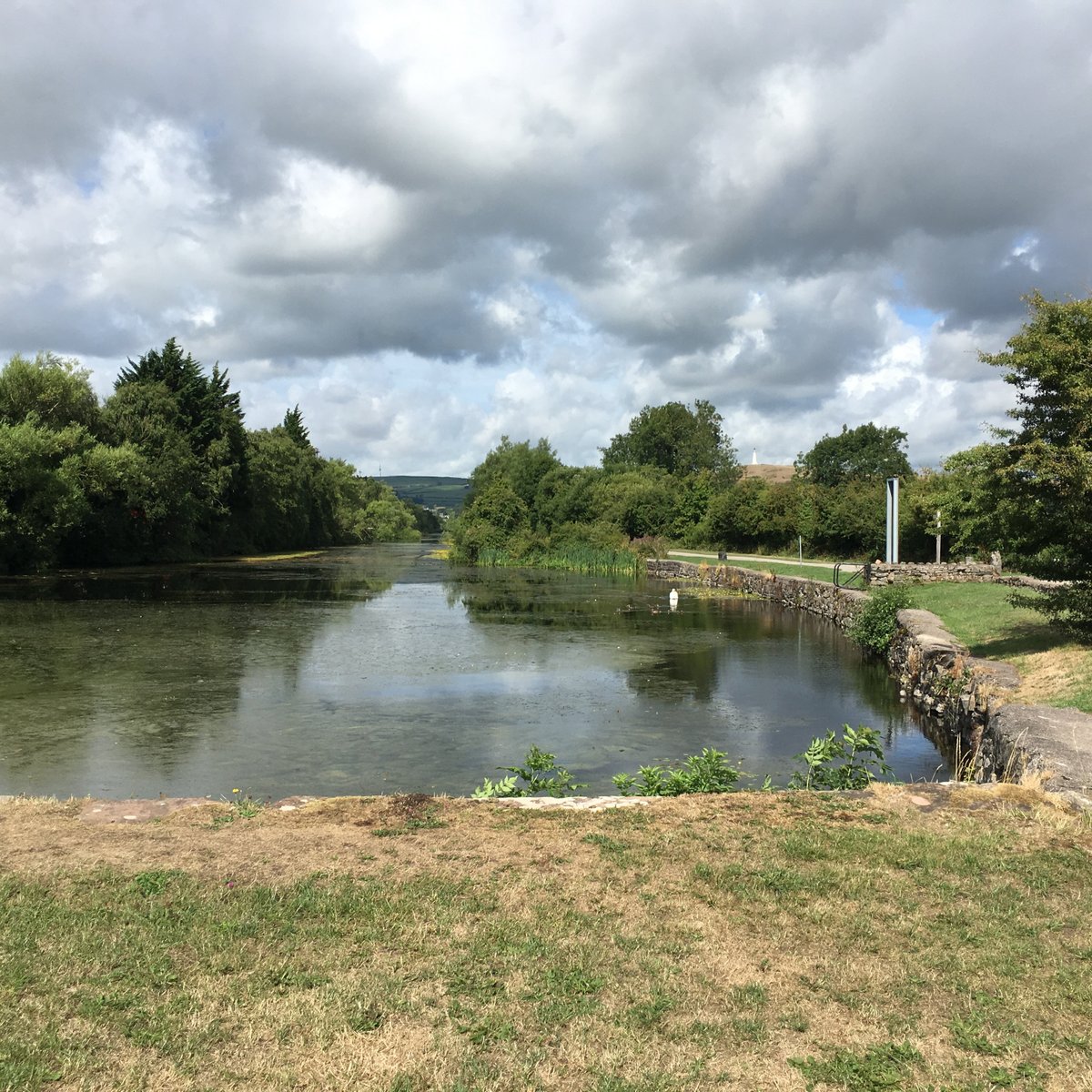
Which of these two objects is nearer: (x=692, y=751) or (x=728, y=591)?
(x=692, y=751)

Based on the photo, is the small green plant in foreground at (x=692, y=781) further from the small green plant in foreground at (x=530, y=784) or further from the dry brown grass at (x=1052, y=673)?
the dry brown grass at (x=1052, y=673)

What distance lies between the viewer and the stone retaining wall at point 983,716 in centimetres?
759

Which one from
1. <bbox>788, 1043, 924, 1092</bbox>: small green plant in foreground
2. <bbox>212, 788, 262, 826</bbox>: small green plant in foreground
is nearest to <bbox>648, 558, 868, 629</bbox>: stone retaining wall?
<bbox>212, 788, 262, 826</bbox>: small green plant in foreground

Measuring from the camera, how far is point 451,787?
982cm

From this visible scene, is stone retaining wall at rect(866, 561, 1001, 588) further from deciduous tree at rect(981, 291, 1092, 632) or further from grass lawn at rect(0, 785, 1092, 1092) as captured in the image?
grass lawn at rect(0, 785, 1092, 1092)

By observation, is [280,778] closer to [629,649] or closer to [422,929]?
[422,929]

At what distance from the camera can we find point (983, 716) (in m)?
11.1

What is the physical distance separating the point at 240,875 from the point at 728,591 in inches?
1406

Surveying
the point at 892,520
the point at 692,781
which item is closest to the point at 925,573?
the point at 892,520

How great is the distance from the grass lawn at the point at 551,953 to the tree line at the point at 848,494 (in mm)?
7104

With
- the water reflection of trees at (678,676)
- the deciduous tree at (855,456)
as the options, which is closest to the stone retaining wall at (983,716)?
the water reflection of trees at (678,676)

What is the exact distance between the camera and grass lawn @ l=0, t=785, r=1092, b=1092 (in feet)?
11.6

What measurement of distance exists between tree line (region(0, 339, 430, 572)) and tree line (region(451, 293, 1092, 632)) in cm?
1698

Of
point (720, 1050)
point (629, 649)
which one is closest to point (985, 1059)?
point (720, 1050)
